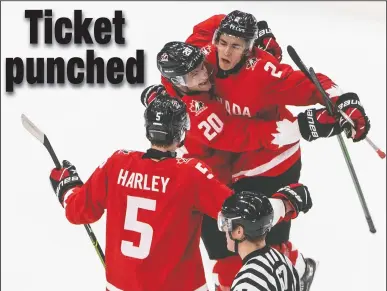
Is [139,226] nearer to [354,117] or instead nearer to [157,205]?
[157,205]

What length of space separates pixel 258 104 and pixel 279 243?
58 cm

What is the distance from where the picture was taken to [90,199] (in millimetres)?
2664

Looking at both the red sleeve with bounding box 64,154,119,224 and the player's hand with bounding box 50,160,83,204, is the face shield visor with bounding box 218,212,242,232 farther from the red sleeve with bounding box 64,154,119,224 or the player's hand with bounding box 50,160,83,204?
the player's hand with bounding box 50,160,83,204

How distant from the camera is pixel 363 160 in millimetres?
4863

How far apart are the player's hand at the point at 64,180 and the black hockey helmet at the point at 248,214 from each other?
631 mm

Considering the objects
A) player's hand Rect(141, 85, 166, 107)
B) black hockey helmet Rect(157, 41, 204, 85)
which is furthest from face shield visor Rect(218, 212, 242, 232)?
player's hand Rect(141, 85, 166, 107)

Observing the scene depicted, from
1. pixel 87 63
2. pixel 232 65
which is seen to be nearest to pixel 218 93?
pixel 232 65

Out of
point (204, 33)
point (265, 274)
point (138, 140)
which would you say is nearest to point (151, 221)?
point (265, 274)

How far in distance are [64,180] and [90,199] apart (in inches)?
9.7

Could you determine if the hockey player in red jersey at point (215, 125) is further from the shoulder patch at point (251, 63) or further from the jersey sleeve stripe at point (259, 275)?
the jersey sleeve stripe at point (259, 275)

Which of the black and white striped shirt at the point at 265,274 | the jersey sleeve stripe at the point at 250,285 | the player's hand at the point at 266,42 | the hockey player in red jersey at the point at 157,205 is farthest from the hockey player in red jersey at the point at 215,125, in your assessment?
the jersey sleeve stripe at the point at 250,285

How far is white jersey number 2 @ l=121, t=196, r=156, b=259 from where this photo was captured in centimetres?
251

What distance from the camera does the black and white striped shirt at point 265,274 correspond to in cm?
228

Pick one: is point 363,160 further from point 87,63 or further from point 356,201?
point 87,63
